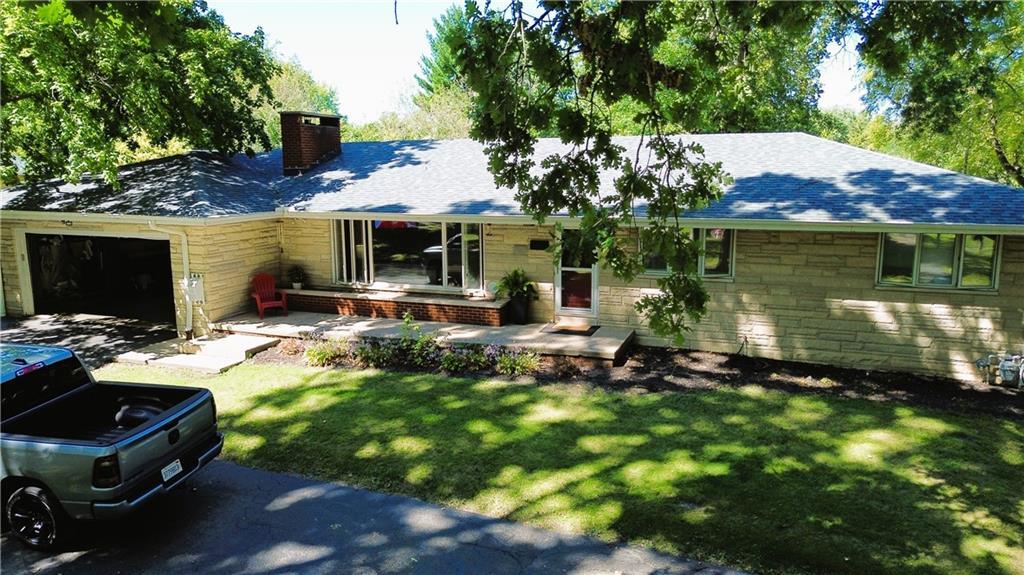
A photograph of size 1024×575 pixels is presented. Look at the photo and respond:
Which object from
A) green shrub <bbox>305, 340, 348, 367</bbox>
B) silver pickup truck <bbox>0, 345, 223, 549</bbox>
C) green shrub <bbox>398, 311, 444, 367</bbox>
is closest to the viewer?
silver pickup truck <bbox>0, 345, 223, 549</bbox>

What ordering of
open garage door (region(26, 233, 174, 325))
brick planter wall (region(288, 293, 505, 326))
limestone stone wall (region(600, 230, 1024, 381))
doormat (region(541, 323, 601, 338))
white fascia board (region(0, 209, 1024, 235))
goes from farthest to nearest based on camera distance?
open garage door (region(26, 233, 174, 325)), brick planter wall (region(288, 293, 505, 326)), doormat (region(541, 323, 601, 338)), limestone stone wall (region(600, 230, 1024, 381)), white fascia board (region(0, 209, 1024, 235))

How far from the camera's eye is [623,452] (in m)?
8.12

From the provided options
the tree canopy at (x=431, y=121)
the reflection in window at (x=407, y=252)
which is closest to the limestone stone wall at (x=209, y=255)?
the reflection in window at (x=407, y=252)

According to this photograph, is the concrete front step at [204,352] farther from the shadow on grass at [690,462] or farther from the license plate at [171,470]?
the license plate at [171,470]

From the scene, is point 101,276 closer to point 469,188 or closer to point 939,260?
point 469,188

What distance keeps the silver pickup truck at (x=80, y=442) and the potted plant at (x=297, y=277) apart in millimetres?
7997

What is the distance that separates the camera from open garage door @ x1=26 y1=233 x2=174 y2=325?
16.8 meters

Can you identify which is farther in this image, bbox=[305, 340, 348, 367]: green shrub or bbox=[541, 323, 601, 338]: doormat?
bbox=[541, 323, 601, 338]: doormat

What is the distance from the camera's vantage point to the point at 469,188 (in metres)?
14.6

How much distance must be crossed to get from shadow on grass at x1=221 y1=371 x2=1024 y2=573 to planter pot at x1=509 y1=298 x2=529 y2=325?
2939mm

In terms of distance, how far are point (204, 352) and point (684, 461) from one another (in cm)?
923

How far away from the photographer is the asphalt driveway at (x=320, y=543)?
Result: 5.79m

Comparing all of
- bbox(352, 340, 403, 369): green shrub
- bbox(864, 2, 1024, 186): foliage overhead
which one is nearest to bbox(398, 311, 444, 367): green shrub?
bbox(352, 340, 403, 369): green shrub

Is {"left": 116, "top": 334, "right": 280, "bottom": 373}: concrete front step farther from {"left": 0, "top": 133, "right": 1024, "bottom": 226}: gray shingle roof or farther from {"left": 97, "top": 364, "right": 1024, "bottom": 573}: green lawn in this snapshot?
{"left": 0, "top": 133, "right": 1024, "bottom": 226}: gray shingle roof
